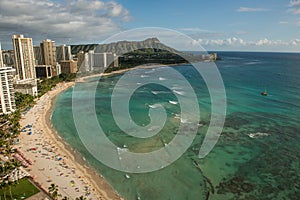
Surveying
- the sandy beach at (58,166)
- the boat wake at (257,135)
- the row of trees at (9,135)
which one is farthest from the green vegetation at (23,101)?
the boat wake at (257,135)

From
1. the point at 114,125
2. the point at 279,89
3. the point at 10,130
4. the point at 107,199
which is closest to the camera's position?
the point at 107,199

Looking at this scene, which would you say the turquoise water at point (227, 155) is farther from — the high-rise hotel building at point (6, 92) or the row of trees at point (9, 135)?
the high-rise hotel building at point (6, 92)

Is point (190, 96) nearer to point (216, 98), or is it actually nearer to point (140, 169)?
point (216, 98)

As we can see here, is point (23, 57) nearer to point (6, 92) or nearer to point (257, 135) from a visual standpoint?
point (6, 92)

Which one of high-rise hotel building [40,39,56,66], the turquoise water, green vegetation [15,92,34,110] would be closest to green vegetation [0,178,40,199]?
the turquoise water

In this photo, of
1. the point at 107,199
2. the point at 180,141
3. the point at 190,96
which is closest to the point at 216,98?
the point at 190,96
